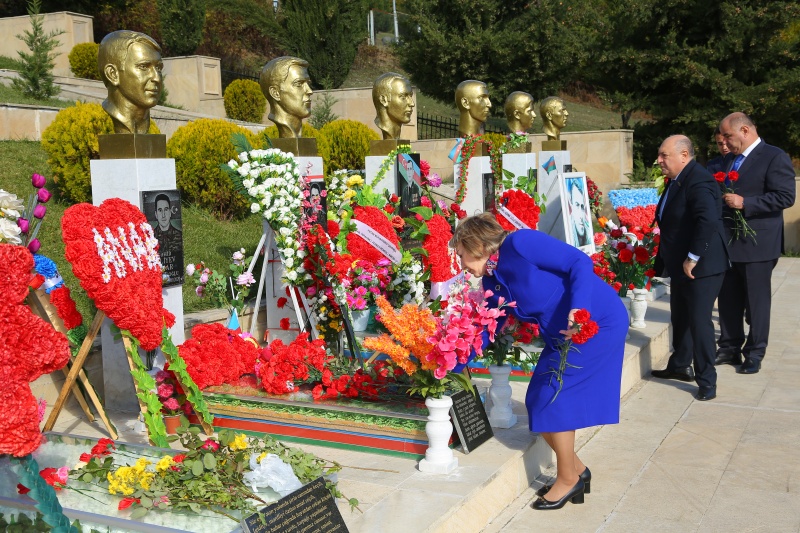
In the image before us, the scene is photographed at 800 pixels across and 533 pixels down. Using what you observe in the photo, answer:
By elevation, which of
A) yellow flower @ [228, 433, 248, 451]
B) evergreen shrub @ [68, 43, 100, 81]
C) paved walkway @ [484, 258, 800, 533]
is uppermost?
evergreen shrub @ [68, 43, 100, 81]

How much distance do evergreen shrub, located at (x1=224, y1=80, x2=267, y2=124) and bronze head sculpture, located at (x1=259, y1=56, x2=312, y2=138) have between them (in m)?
11.0

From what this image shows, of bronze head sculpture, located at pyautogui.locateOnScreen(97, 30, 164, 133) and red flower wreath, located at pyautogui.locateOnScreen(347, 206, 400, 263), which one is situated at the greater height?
bronze head sculpture, located at pyautogui.locateOnScreen(97, 30, 164, 133)

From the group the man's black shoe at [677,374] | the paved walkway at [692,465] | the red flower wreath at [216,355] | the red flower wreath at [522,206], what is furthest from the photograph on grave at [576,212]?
the red flower wreath at [216,355]

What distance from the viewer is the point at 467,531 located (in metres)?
3.59

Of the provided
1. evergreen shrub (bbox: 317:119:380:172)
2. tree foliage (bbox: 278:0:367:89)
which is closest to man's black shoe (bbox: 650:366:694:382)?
evergreen shrub (bbox: 317:119:380:172)

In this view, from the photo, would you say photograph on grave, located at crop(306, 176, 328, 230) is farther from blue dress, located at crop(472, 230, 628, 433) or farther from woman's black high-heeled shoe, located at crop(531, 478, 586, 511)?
woman's black high-heeled shoe, located at crop(531, 478, 586, 511)

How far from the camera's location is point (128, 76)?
15.7 feet

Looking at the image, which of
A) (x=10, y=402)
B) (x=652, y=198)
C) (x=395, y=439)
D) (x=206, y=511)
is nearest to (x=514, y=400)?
(x=395, y=439)

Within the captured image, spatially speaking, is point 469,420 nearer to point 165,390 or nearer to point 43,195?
point 165,390

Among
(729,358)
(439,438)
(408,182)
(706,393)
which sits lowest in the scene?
(729,358)

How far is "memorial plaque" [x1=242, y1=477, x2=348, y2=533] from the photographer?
2.84m

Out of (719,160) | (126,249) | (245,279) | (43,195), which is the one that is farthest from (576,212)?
(43,195)

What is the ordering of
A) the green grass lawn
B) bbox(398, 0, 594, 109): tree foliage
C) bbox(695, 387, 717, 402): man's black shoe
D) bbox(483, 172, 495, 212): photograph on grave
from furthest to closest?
bbox(398, 0, 594, 109): tree foliage < bbox(483, 172, 495, 212): photograph on grave < the green grass lawn < bbox(695, 387, 717, 402): man's black shoe

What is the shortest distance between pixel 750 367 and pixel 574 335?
11.7ft
